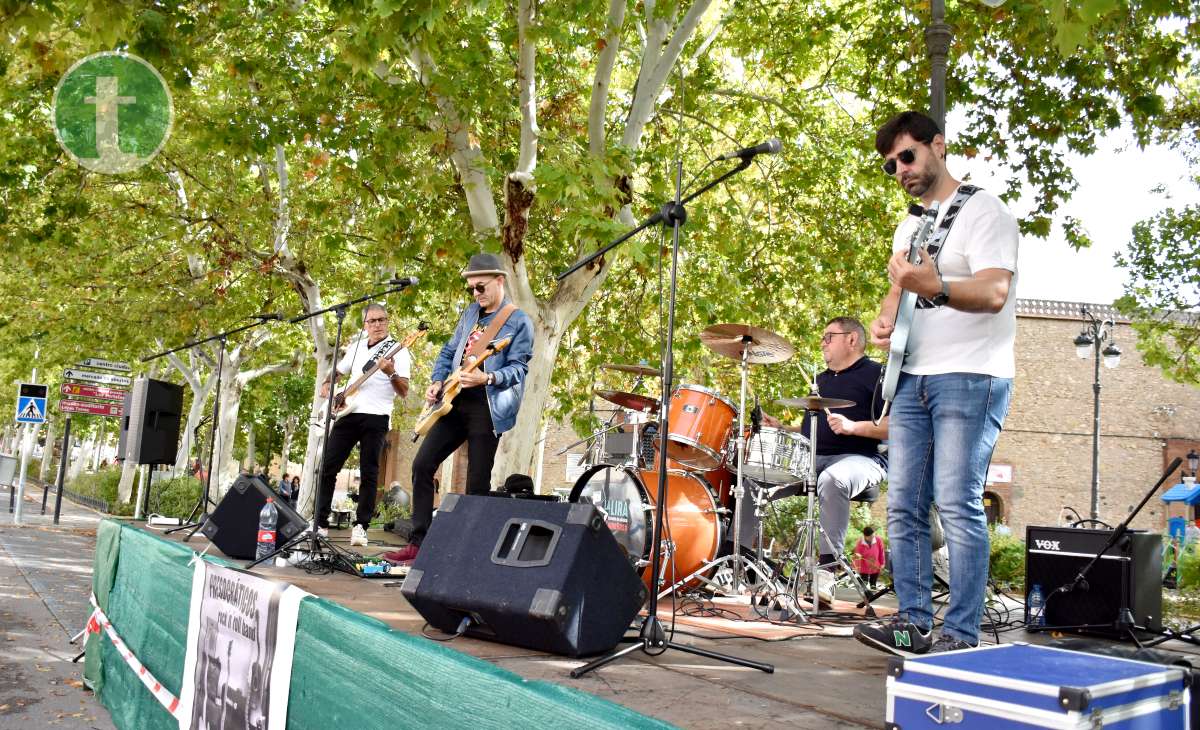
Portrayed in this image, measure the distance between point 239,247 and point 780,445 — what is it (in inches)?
502

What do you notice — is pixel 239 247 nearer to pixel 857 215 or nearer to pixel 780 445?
pixel 857 215

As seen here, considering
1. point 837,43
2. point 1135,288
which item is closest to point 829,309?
point 837,43

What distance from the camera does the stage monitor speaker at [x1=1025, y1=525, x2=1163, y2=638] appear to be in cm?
596

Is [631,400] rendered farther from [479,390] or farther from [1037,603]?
[1037,603]

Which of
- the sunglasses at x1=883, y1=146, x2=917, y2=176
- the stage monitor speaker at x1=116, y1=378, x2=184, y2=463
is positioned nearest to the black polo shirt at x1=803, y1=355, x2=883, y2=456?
the sunglasses at x1=883, y1=146, x2=917, y2=176

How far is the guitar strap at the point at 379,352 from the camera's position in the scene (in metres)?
7.89

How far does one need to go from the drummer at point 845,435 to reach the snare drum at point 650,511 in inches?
26.2

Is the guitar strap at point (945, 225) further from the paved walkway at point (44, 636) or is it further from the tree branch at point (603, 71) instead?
the tree branch at point (603, 71)

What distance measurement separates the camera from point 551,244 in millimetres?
13852

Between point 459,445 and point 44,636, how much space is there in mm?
3783

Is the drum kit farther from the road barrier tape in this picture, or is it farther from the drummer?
the road barrier tape

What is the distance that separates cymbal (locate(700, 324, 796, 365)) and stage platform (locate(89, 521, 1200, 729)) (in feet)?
7.18

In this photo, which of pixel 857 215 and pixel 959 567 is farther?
pixel 857 215

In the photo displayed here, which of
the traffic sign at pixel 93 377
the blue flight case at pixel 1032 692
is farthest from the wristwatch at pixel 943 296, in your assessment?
the traffic sign at pixel 93 377
